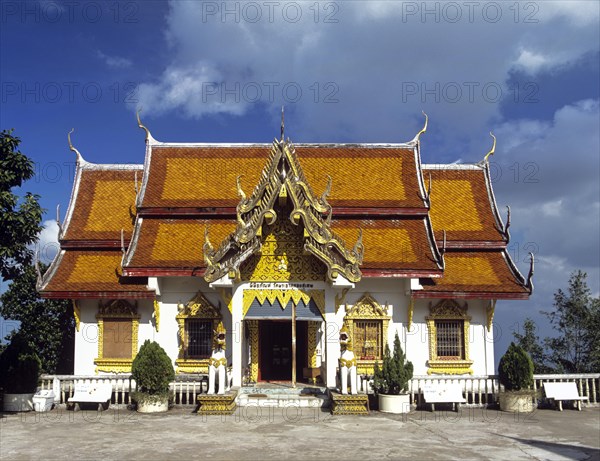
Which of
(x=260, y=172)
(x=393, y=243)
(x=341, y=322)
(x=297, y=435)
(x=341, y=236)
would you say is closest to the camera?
(x=297, y=435)

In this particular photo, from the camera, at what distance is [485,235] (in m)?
20.3

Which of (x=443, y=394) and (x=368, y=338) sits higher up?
(x=368, y=338)

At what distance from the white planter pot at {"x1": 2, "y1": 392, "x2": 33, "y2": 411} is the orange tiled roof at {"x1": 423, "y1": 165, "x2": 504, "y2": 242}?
12473mm

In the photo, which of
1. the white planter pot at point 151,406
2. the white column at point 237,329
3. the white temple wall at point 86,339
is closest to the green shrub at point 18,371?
the white temple wall at point 86,339

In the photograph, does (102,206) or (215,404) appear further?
(102,206)

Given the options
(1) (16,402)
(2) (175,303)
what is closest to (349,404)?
(2) (175,303)

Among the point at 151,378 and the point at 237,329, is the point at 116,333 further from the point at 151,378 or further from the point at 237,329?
the point at 237,329

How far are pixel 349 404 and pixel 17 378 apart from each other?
830 centimetres

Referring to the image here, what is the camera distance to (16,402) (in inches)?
626

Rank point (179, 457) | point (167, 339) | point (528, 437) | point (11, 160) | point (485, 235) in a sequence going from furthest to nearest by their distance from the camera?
1. point (485, 235)
2. point (167, 339)
3. point (11, 160)
4. point (528, 437)
5. point (179, 457)

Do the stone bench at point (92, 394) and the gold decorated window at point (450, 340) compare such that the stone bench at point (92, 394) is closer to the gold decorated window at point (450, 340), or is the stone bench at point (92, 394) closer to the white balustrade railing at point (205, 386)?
the white balustrade railing at point (205, 386)

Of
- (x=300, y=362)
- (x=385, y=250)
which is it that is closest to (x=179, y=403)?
(x=300, y=362)

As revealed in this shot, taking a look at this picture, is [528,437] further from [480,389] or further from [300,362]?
[300,362]

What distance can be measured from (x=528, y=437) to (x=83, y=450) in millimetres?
8260
